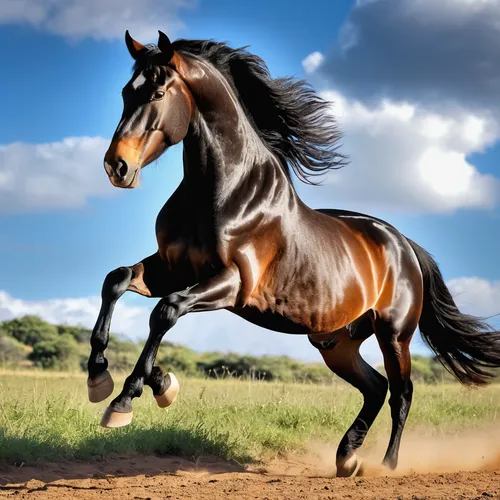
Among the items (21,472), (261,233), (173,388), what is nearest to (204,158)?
(261,233)

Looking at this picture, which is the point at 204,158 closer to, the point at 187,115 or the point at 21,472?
the point at 187,115

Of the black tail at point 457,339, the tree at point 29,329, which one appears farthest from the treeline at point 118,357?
the black tail at point 457,339

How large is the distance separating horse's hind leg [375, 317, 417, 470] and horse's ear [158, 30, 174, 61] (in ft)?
10.4

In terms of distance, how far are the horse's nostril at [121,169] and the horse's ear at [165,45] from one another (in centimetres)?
84

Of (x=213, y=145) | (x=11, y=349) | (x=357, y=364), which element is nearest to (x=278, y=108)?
(x=213, y=145)

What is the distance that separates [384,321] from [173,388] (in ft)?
8.07

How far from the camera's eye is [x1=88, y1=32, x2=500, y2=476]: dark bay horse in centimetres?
523

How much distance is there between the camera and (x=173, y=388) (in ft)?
17.8

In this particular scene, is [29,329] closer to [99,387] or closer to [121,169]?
[99,387]

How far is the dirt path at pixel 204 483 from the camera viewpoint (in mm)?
5211

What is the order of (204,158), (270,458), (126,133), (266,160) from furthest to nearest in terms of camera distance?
(270,458) < (266,160) < (204,158) < (126,133)

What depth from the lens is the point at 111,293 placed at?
5.38 meters

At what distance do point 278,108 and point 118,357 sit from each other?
16919mm

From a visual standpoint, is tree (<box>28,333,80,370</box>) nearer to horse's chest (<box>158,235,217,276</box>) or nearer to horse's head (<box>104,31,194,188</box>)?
horse's chest (<box>158,235,217,276</box>)
